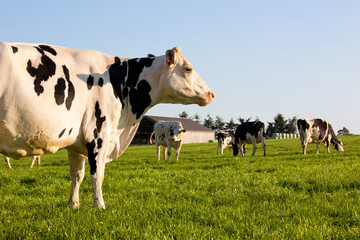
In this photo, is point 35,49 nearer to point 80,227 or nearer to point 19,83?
point 19,83

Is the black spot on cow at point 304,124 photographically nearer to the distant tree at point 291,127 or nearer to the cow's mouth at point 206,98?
the cow's mouth at point 206,98

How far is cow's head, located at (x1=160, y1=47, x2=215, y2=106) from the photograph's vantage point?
5.18 m

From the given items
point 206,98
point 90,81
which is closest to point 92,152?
point 90,81

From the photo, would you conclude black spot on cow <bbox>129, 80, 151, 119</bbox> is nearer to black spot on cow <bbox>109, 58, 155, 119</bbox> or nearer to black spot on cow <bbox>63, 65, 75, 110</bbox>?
black spot on cow <bbox>109, 58, 155, 119</bbox>

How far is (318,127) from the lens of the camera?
20.3 m

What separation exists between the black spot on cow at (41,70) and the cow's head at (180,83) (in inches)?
70.5

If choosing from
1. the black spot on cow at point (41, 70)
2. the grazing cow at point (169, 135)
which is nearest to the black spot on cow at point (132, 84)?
the black spot on cow at point (41, 70)

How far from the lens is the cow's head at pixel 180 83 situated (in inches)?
204

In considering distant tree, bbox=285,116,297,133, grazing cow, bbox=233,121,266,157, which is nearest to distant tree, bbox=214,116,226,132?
distant tree, bbox=285,116,297,133

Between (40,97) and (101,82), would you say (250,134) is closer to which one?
(101,82)

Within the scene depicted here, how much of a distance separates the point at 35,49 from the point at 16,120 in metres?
1.03

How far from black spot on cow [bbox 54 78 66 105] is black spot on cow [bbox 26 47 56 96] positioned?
0.49 ft

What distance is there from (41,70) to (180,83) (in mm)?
2189

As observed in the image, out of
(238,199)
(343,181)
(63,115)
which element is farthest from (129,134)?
(343,181)
